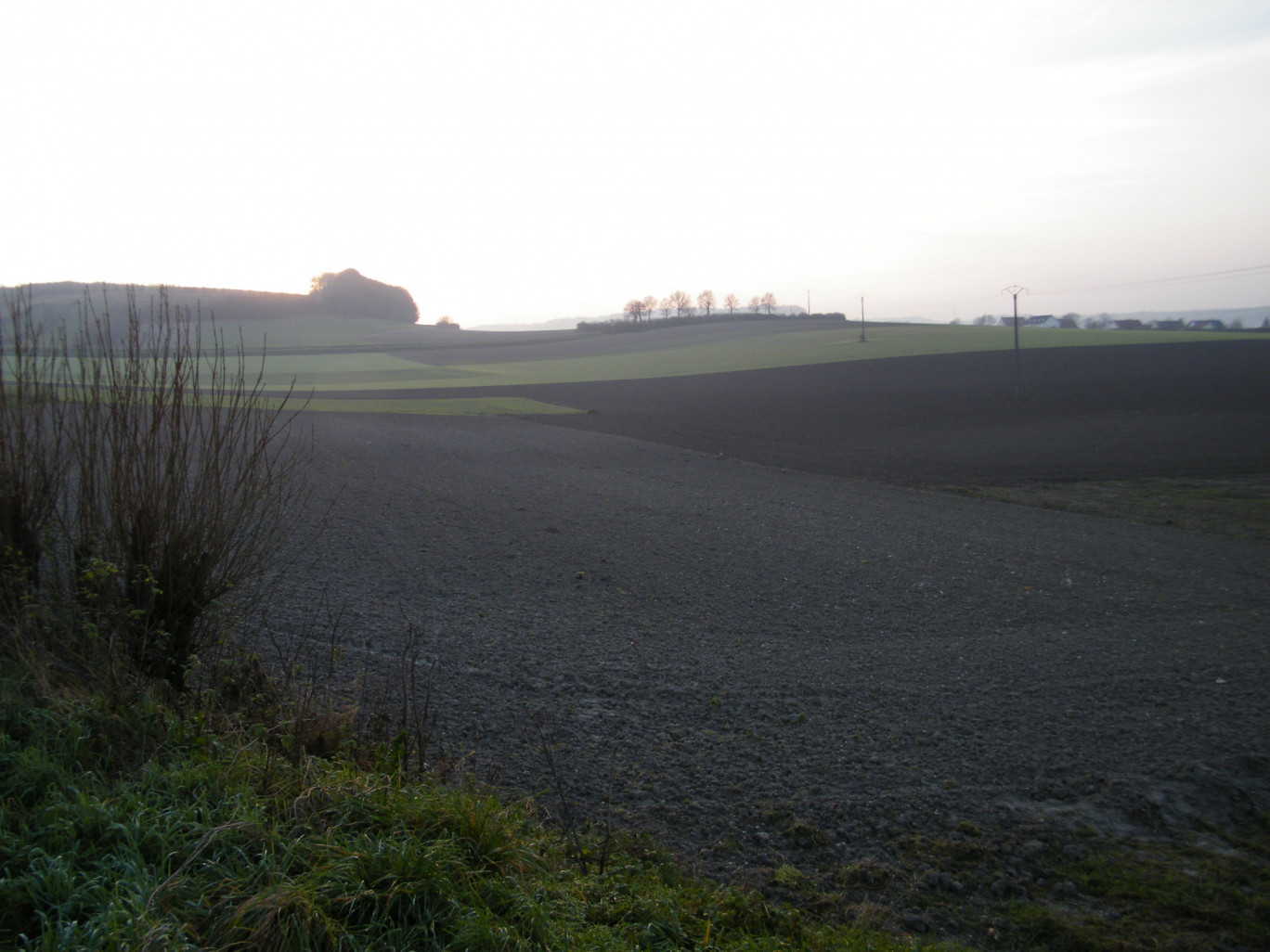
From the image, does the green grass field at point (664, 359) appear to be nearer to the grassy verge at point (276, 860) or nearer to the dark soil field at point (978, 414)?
the dark soil field at point (978, 414)

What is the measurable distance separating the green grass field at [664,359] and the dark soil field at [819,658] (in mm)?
32094

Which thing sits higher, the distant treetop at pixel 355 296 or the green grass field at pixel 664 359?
the distant treetop at pixel 355 296

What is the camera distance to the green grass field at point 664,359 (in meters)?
50.2

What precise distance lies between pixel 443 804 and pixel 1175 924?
12.4 feet

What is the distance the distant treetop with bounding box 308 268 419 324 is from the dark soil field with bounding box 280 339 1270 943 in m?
75.9

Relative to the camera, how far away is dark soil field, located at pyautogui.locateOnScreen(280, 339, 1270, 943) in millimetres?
4816

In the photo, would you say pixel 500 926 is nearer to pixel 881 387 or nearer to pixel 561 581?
pixel 561 581

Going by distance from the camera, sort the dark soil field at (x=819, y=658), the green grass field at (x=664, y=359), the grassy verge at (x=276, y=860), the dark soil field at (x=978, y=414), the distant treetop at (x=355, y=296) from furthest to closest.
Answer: the distant treetop at (x=355, y=296), the green grass field at (x=664, y=359), the dark soil field at (x=978, y=414), the dark soil field at (x=819, y=658), the grassy verge at (x=276, y=860)

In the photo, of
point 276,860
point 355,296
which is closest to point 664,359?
point 355,296

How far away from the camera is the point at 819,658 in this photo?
7.57 m

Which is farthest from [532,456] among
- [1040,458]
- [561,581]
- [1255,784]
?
[1255,784]

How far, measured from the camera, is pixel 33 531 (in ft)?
17.5

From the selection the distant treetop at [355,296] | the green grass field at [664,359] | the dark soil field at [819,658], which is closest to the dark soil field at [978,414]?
the dark soil field at [819,658]

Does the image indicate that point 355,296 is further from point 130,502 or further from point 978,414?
point 130,502
